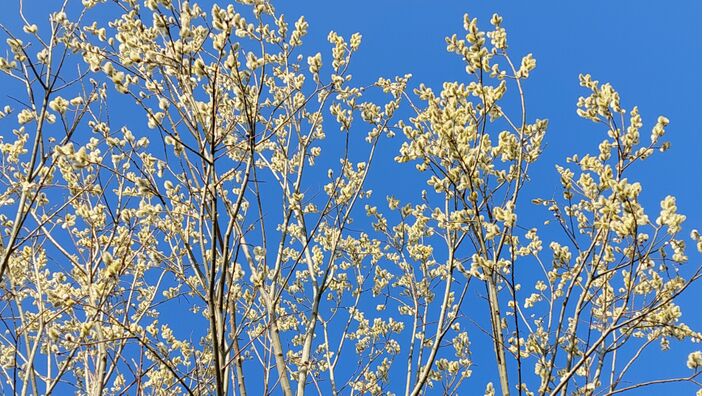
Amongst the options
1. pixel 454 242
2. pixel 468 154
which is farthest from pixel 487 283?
pixel 468 154

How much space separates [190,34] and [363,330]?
14.0 ft

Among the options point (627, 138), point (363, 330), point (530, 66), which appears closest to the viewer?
point (627, 138)

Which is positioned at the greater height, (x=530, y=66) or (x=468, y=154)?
(x=530, y=66)

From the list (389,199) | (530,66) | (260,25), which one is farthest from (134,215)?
(530,66)

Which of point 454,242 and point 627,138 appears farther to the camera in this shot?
point 454,242

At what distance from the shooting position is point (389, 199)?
4.50 meters

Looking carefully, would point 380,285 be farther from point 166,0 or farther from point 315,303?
point 166,0

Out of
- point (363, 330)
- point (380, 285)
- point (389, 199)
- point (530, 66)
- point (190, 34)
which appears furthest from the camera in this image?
point (363, 330)

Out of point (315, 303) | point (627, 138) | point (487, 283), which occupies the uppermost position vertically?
point (627, 138)

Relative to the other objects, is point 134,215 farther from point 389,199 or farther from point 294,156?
point 389,199

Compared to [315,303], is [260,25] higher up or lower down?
higher up

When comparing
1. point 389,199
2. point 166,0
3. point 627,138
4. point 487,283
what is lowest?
point 487,283

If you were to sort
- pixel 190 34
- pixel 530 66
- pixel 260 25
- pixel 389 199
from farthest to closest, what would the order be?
pixel 389 199 < pixel 260 25 < pixel 530 66 < pixel 190 34

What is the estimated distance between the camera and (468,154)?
113 inches
